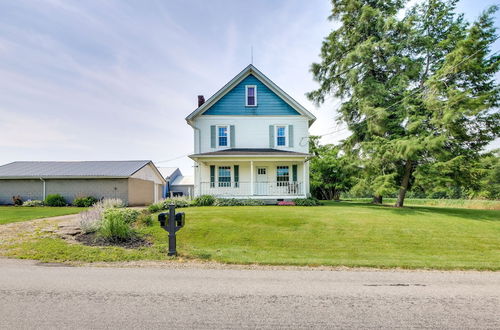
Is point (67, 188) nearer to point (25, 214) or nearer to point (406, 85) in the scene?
point (25, 214)

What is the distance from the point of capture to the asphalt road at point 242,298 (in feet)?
10.6

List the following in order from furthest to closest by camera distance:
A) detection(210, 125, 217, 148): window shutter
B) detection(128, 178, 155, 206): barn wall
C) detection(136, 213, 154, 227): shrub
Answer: detection(128, 178, 155, 206): barn wall < detection(210, 125, 217, 148): window shutter < detection(136, 213, 154, 227): shrub

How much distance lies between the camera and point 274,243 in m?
7.98

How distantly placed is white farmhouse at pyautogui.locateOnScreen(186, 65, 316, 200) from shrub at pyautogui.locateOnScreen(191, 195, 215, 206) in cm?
185

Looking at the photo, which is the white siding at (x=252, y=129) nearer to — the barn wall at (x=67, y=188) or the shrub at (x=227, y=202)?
the shrub at (x=227, y=202)

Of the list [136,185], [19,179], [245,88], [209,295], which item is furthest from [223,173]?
[19,179]

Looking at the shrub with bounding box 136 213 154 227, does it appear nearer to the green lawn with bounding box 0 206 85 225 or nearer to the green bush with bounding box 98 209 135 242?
the green bush with bounding box 98 209 135 242

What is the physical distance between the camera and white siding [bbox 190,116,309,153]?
1864 cm

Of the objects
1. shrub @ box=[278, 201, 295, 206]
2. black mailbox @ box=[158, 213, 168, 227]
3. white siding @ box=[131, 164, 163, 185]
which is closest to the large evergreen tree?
shrub @ box=[278, 201, 295, 206]

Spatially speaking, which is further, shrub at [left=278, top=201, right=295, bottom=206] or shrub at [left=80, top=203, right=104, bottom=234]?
shrub at [left=278, top=201, right=295, bottom=206]

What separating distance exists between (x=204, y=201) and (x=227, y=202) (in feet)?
4.76

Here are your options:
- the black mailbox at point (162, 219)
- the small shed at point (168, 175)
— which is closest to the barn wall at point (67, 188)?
the small shed at point (168, 175)

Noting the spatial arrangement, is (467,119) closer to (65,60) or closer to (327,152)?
(327,152)

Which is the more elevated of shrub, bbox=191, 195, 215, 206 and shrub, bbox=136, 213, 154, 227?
shrub, bbox=191, 195, 215, 206
